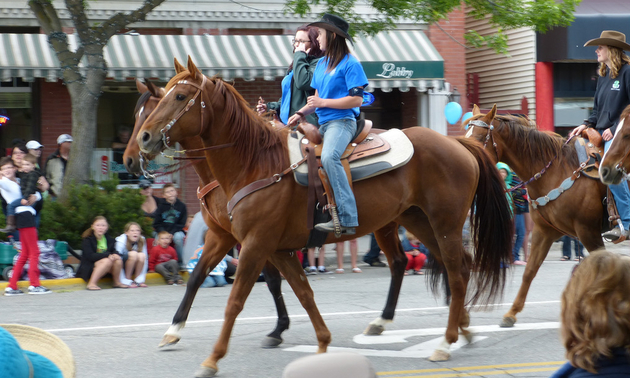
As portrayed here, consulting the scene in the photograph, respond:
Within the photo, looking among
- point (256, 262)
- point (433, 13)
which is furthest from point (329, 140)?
point (433, 13)

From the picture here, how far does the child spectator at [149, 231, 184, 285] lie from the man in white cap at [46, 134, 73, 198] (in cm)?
229

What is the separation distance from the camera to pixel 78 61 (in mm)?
11875

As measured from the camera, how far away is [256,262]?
17.8 feet

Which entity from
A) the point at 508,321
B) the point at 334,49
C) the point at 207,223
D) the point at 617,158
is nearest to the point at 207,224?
the point at 207,223

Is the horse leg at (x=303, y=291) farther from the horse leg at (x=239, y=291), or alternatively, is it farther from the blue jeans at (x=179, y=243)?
the blue jeans at (x=179, y=243)

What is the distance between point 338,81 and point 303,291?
1.74 metres

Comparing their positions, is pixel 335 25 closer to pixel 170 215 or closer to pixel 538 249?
pixel 538 249

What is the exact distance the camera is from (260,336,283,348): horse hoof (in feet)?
20.6

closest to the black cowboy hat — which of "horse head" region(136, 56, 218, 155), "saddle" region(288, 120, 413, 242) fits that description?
"saddle" region(288, 120, 413, 242)

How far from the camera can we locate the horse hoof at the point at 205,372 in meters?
5.20

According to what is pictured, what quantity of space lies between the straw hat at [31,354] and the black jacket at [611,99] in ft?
20.7

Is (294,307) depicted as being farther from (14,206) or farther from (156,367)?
(14,206)

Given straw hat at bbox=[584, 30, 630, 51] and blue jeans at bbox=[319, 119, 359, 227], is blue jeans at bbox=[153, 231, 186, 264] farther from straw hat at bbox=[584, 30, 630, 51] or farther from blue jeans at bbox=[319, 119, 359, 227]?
straw hat at bbox=[584, 30, 630, 51]

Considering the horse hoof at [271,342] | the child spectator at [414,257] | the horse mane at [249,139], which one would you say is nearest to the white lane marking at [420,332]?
the horse hoof at [271,342]
